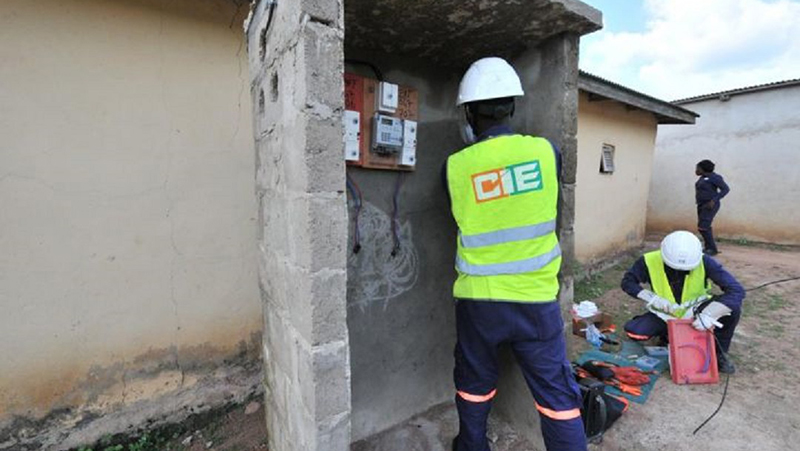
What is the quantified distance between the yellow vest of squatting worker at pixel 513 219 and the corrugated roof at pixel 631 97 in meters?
4.29

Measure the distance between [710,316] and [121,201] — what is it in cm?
458

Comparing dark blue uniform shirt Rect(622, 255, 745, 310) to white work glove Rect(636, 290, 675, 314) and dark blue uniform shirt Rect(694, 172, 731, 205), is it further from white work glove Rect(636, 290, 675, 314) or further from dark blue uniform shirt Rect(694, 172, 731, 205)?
dark blue uniform shirt Rect(694, 172, 731, 205)

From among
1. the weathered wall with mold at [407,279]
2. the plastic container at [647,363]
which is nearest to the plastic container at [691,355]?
the plastic container at [647,363]

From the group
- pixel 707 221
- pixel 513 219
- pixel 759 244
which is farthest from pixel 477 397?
pixel 759 244

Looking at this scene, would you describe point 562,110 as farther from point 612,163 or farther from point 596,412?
point 612,163

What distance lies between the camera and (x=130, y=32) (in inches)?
98.9

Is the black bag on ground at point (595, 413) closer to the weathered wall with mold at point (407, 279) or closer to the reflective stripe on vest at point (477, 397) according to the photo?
the reflective stripe on vest at point (477, 397)

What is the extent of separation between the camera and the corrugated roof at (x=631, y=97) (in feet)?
18.5

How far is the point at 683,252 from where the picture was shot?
3318mm

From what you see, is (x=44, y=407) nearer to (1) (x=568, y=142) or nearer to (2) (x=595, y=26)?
(1) (x=568, y=142)

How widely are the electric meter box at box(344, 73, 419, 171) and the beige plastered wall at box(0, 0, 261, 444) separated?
1.15m

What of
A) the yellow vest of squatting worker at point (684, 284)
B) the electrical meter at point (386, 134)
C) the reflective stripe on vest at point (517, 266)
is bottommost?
the yellow vest of squatting worker at point (684, 284)

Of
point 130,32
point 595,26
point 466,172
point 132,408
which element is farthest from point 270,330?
point 595,26

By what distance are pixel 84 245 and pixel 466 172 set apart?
8.10ft
